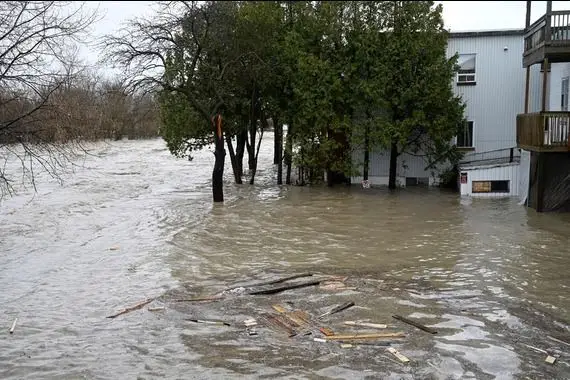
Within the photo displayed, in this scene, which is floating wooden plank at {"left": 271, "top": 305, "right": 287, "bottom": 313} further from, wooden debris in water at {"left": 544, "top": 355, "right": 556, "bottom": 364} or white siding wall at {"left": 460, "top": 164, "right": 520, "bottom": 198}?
white siding wall at {"left": 460, "top": 164, "right": 520, "bottom": 198}

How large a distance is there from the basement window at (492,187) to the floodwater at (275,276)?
1.30 metres

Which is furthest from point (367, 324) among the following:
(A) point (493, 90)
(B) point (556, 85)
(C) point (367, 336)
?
(A) point (493, 90)

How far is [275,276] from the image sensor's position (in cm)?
1188

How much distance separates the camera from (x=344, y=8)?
24.9 m

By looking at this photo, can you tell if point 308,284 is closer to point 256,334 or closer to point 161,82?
point 256,334

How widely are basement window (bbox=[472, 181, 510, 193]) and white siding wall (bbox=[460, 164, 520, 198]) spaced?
11cm

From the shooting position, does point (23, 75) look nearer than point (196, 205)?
Yes

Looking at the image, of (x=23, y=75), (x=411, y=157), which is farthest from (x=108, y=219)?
(x=411, y=157)

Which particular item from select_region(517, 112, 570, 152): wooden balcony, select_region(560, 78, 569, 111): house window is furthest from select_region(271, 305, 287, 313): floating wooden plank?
select_region(560, 78, 569, 111): house window

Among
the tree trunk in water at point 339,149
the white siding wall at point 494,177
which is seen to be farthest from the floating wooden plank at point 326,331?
the tree trunk in water at point 339,149

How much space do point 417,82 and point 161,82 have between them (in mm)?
9949

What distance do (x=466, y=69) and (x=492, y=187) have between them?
5.57 meters

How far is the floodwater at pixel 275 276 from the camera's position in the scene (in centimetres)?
768

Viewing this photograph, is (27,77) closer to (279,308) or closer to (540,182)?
(279,308)
